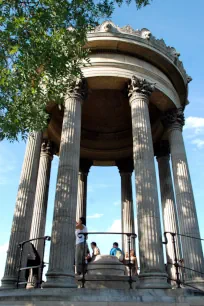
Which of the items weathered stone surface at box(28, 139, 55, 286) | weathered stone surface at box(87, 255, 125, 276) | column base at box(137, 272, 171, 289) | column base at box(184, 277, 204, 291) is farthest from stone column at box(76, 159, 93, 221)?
column base at box(137, 272, 171, 289)

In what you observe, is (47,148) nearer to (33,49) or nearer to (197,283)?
(33,49)

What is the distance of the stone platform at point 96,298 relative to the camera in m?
12.1

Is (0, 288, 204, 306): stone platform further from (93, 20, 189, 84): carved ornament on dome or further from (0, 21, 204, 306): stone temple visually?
(93, 20, 189, 84): carved ornament on dome

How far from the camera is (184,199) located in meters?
20.0

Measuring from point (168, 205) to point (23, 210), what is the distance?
1266cm

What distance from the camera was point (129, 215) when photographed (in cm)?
2827

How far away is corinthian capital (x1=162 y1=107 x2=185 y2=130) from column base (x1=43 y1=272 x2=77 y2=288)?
47.6 feet

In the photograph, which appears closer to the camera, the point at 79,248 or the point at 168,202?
the point at 79,248

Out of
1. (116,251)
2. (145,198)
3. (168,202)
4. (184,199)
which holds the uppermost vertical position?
(168,202)

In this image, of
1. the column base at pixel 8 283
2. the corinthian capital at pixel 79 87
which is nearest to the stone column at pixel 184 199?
the corinthian capital at pixel 79 87

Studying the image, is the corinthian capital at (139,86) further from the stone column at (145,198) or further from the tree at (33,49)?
the tree at (33,49)

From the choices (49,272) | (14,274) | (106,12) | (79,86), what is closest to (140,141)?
(79,86)

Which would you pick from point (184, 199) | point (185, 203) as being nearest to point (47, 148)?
point (184, 199)

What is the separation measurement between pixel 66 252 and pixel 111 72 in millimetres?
13051
